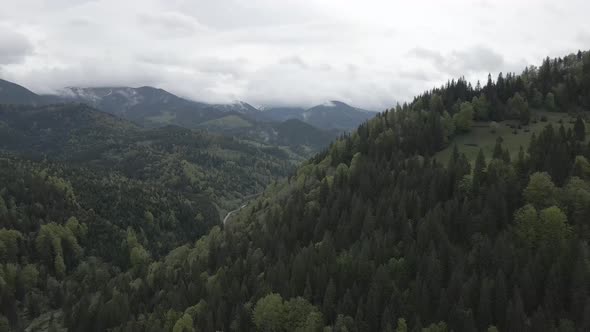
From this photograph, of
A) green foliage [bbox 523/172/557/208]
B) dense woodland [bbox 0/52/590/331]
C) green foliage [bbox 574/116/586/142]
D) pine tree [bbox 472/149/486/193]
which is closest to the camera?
dense woodland [bbox 0/52/590/331]

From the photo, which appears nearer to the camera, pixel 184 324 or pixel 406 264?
pixel 406 264

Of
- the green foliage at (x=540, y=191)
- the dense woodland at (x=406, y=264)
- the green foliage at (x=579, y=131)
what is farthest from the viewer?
the green foliage at (x=579, y=131)

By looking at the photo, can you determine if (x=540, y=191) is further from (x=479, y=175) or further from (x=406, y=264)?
(x=406, y=264)

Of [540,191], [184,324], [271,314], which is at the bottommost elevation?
[184,324]

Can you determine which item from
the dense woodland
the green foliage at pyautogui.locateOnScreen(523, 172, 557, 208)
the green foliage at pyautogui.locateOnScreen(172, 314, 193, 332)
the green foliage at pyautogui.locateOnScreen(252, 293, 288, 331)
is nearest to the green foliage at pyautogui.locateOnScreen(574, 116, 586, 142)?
the dense woodland

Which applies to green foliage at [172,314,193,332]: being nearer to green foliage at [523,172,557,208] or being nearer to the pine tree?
the pine tree

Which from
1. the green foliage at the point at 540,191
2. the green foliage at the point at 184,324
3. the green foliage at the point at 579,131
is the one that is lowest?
the green foliage at the point at 184,324

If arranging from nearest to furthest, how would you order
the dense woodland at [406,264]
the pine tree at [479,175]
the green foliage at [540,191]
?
1. the dense woodland at [406,264]
2. the green foliage at [540,191]
3. the pine tree at [479,175]

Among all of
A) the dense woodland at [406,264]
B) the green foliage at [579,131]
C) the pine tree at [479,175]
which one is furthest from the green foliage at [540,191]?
the green foliage at [579,131]

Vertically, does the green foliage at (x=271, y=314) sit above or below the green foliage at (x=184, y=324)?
above

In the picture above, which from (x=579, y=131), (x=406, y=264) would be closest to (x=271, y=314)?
(x=406, y=264)

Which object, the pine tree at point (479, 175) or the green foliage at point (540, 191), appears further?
the pine tree at point (479, 175)

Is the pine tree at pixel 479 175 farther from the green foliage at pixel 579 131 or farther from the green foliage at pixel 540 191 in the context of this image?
the green foliage at pixel 579 131
